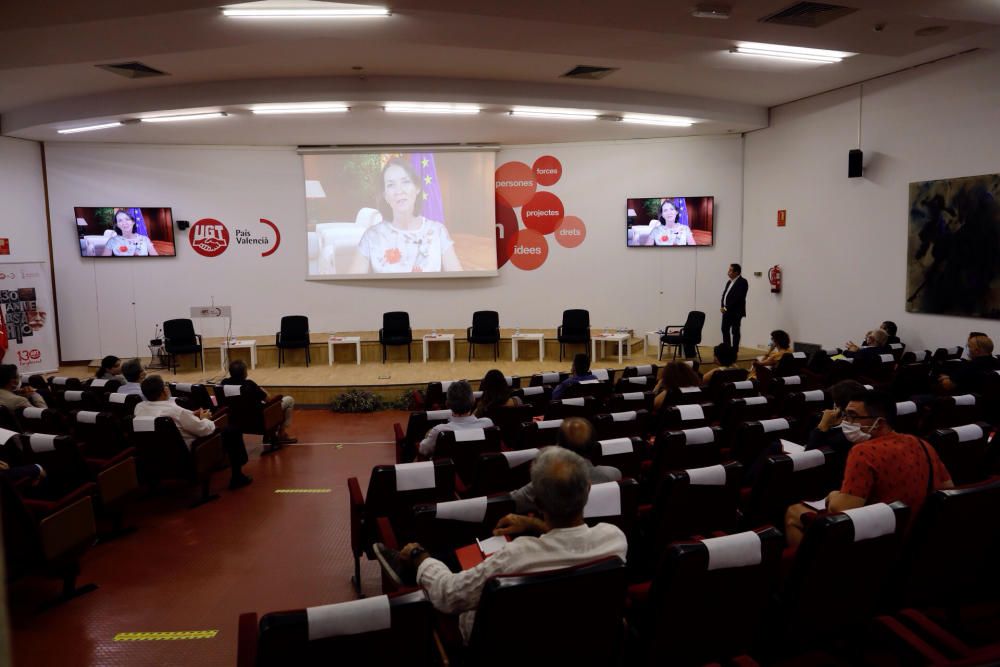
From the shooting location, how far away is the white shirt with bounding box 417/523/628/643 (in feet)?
6.54

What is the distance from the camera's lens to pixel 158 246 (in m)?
12.0

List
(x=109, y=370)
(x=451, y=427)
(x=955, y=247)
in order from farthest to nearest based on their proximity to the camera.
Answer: (x=955, y=247), (x=109, y=370), (x=451, y=427)

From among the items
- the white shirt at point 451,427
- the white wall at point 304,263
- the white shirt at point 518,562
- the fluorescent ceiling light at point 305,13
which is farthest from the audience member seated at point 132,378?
the white wall at point 304,263

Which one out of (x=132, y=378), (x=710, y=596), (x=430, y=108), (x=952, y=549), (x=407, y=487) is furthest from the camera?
(x=430, y=108)

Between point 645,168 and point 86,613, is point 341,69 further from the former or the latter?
point 86,613

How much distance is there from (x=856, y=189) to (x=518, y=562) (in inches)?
381

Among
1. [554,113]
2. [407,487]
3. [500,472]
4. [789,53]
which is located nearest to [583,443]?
[500,472]

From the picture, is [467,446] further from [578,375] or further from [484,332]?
[484,332]

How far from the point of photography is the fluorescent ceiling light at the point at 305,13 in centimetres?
582

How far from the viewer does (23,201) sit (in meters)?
11.2

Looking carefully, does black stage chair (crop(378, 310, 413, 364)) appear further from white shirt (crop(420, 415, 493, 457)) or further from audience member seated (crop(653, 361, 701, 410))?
Result: white shirt (crop(420, 415, 493, 457))

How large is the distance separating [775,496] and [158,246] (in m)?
12.0

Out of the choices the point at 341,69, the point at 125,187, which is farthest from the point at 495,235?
the point at 125,187

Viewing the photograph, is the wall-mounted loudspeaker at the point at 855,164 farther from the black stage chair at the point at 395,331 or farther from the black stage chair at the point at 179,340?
the black stage chair at the point at 179,340
